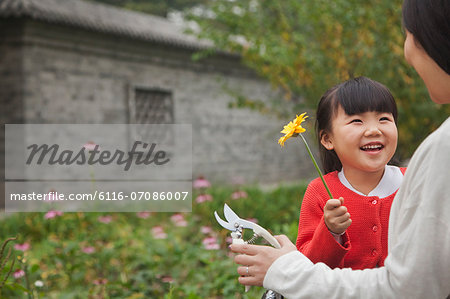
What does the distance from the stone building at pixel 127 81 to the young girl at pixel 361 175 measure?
24.2ft

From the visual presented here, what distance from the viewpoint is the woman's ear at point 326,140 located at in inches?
59.4

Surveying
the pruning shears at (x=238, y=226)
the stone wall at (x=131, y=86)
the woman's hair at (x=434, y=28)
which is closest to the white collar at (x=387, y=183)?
the pruning shears at (x=238, y=226)

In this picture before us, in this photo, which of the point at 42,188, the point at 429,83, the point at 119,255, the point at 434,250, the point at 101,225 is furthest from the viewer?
the point at 42,188

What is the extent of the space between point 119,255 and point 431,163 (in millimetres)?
3391

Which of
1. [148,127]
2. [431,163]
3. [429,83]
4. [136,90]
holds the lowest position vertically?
[431,163]

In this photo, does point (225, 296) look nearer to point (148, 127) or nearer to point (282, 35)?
point (282, 35)

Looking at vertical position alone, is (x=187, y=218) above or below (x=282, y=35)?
below

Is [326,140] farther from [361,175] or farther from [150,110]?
[150,110]

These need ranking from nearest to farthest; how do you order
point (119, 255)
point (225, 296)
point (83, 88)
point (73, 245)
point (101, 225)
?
→ point (225, 296) < point (73, 245) < point (119, 255) < point (101, 225) < point (83, 88)

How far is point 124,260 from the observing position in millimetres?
3967

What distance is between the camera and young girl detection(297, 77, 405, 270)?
1.40 meters

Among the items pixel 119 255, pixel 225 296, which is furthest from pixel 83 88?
pixel 225 296

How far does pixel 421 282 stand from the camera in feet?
2.98

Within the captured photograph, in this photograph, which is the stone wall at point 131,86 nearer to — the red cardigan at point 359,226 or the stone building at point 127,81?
the stone building at point 127,81
